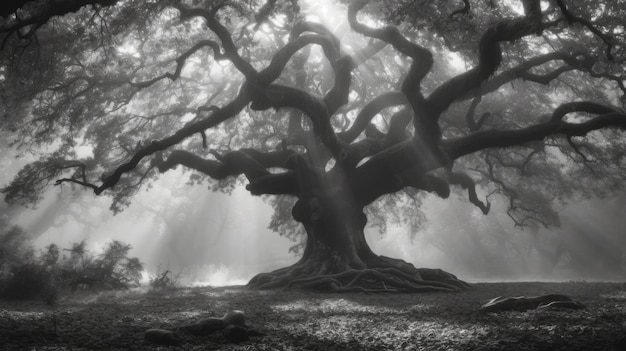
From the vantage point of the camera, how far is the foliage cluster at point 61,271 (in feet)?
28.3

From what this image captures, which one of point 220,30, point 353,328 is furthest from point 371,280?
point 220,30

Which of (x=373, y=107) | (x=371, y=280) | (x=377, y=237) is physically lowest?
(x=371, y=280)

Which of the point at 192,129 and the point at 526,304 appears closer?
the point at 526,304

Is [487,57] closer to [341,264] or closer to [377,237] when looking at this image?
[341,264]

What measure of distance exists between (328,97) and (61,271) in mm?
9022

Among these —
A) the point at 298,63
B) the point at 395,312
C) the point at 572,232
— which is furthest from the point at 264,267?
the point at 395,312

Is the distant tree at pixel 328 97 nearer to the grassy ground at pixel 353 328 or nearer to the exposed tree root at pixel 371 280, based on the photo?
the exposed tree root at pixel 371 280

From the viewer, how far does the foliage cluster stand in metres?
8.64

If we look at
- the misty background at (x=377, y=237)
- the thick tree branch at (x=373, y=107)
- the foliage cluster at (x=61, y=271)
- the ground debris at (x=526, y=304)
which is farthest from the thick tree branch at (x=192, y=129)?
the misty background at (x=377, y=237)

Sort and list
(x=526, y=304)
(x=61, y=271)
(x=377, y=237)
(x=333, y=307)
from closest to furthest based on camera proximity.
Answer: (x=526, y=304) → (x=333, y=307) → (x=61, y=271) → (x=377, y=237)

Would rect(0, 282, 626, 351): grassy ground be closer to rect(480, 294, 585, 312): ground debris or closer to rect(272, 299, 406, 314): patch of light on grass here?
rect(272, 299, 406, 314): patch of light on grass

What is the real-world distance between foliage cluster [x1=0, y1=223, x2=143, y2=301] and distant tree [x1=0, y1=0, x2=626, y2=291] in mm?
2346

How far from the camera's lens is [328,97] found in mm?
12141

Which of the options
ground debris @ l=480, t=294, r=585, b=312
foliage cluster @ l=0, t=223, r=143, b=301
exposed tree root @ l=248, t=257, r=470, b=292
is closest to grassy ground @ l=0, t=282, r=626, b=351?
ground debris @ l=480, t=294, r=585, b=312
